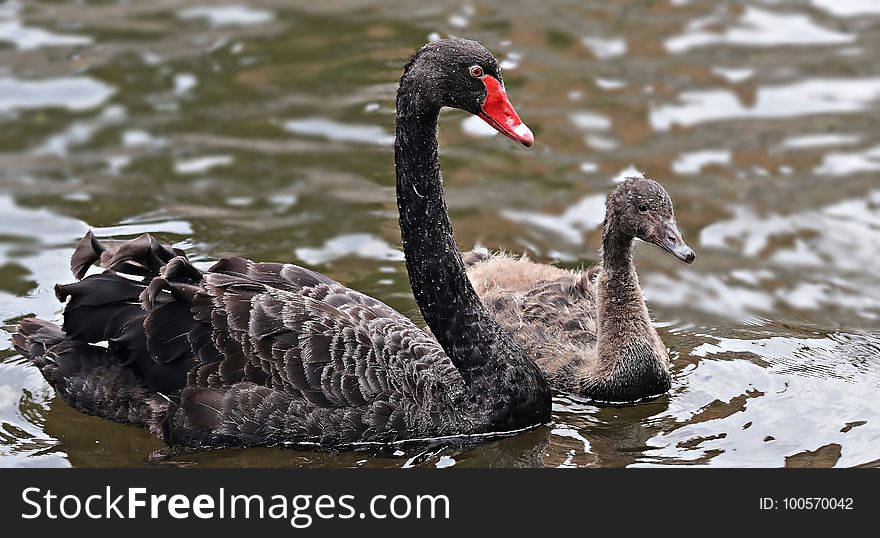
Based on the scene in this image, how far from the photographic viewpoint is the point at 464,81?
21.5ft

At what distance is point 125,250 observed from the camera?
7.12m

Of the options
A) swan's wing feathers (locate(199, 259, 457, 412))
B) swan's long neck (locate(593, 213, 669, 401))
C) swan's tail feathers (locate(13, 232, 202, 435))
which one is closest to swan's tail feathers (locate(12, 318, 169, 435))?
swan's tail feathers (locate(13, 232, 202, 435))

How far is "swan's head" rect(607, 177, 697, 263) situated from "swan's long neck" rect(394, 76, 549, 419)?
0.98 meters

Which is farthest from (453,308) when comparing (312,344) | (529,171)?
(529,171)

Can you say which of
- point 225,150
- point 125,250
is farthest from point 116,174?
point 125,250

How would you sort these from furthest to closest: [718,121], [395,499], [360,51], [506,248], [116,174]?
[360,51] → [718,121] → [116,174] → [506,248] → [395,499]

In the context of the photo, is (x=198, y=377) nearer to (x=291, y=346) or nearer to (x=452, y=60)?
(x=291, y=346)

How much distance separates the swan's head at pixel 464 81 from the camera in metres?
Answer: 6.54

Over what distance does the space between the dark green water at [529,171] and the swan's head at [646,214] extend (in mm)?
891

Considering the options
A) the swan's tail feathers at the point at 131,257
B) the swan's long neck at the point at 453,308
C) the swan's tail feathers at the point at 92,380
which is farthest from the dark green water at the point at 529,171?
the swan's tail feathers at the point at 131,257

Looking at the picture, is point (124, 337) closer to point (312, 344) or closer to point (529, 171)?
point (312, 344)

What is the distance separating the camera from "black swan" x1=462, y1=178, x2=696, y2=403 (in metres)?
7.57

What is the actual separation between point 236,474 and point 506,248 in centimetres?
332

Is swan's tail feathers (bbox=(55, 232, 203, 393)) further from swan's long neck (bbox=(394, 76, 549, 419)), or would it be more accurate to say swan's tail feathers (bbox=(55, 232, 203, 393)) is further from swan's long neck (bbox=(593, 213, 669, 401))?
swan's long neck (bbox=(593, 213, 669, 401))
